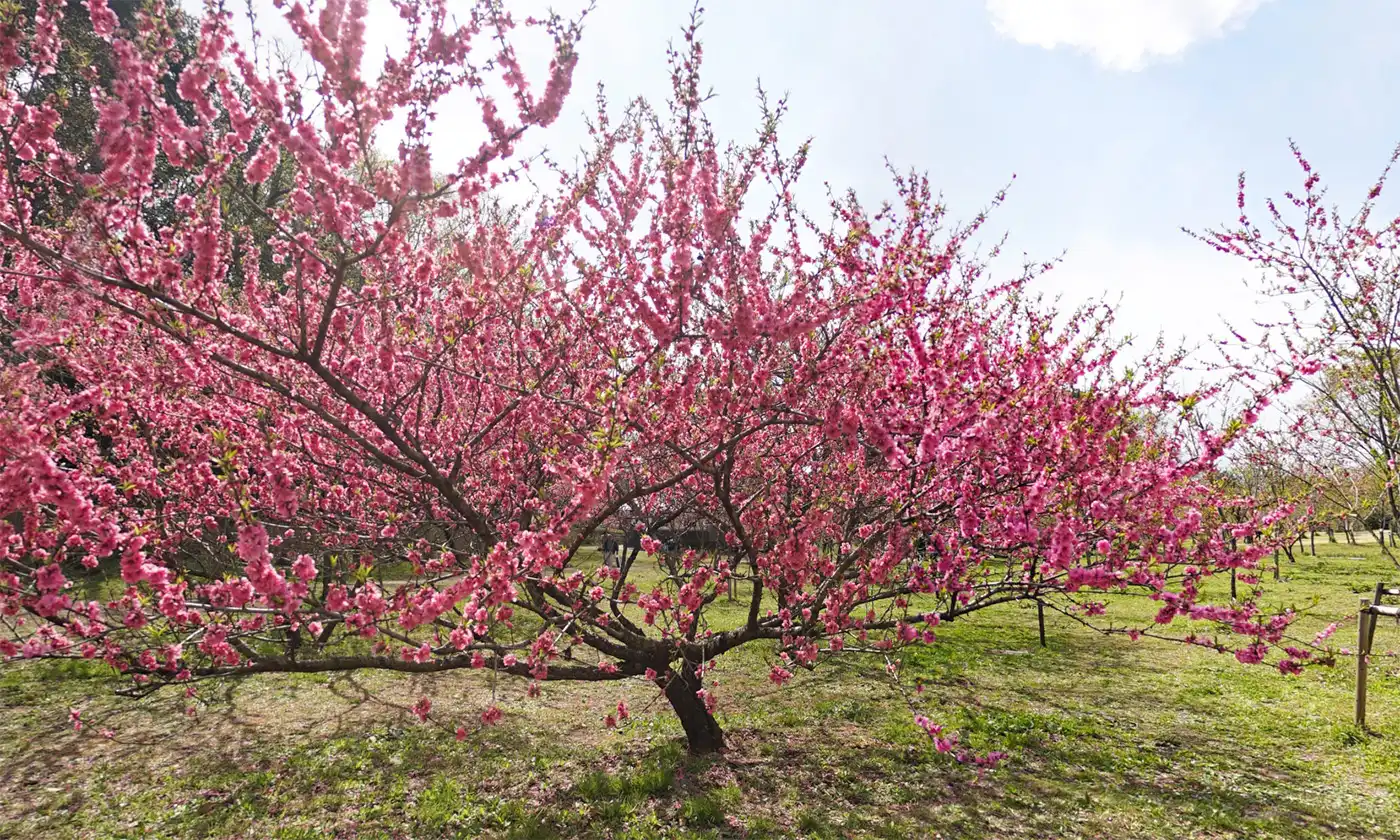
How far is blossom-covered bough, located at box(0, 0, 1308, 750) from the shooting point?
332cm

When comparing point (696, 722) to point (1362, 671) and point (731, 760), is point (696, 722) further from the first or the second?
point (1362, 671)

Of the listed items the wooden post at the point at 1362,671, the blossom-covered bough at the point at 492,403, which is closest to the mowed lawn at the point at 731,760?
the wooden post at the point at 1362,671

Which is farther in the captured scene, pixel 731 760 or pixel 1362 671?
pixel 1362 671

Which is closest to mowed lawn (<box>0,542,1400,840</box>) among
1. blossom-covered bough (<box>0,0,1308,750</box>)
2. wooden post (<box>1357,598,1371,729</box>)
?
wooden post (<box>1357,598,1371,729</box>)

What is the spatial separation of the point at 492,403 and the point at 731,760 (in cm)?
412

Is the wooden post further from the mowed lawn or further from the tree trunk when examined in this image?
the tree trunk

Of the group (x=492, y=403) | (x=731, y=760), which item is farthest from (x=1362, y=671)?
(x=492, y=403)

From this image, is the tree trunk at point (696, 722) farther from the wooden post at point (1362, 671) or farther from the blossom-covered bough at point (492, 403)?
the wooden post at point (1362, 671)

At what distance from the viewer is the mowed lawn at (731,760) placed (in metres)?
5.24

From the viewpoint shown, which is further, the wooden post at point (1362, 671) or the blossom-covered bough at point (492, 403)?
the wooden post at point (1362, 671)

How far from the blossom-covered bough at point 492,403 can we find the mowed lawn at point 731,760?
3.61 ft

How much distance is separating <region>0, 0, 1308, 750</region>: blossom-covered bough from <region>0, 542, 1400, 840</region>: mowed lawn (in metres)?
1.10

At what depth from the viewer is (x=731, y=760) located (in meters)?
6.38

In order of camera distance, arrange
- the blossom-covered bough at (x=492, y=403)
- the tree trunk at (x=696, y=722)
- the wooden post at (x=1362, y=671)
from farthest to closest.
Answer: the wooden post at (x=1362, y=671) < the tree trunk at (x=696, y=722) < the blossom-covered bough at (x=492, y=403)
